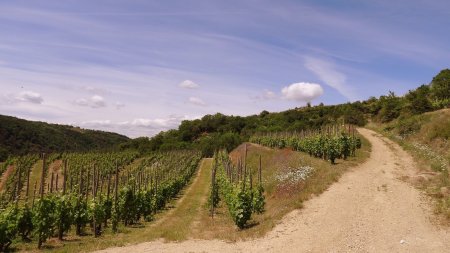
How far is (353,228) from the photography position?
53.2 feet

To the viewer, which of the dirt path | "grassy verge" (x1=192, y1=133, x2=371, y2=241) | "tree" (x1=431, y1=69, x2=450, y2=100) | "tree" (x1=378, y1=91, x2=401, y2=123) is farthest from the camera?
"tree" (x1=378, y1=91, x2=401, y2=123)

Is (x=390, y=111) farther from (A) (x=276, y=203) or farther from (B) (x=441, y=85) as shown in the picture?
(A) (x=276, y=203)

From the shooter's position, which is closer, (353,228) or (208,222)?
(353,228)

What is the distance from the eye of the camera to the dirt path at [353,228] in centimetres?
1438

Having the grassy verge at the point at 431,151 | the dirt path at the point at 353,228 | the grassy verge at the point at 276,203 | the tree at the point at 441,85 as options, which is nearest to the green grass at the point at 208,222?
the grassy verge at the point at 276,203

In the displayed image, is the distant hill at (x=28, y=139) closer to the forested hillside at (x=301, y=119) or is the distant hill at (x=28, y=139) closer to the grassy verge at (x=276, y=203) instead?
the forested hillside at (x=301, y=119)

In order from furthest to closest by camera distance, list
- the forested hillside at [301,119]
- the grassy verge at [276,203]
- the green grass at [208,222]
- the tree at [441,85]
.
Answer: the forested hillside at [301,119] → the tree at [441,85] → the grassy verge at [276,203] → the green grass at [208,222]

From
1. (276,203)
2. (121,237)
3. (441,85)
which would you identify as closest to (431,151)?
(276,203)

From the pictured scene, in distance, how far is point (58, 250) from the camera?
50.8ft

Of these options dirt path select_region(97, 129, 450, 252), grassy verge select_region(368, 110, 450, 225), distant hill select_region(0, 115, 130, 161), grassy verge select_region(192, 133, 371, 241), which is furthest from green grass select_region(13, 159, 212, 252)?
distant hill select_region(0, 115, 130, 161)

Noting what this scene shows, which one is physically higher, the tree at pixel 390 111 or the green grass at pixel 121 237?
the tree at pixel 390 111

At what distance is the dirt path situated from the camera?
14383mm

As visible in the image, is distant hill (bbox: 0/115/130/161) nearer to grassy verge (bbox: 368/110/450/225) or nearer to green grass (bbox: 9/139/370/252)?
grassy verge (bbox: 368/110/450/225)

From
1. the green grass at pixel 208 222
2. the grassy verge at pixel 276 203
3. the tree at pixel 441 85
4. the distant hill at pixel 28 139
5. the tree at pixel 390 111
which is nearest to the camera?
the green grass at pixel 208 222
